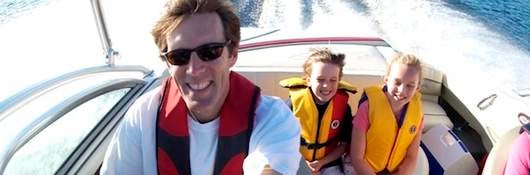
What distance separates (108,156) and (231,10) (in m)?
0.47

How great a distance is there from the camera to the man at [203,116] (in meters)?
1.10

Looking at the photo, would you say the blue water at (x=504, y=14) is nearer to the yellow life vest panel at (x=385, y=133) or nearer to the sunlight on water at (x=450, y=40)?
the sunlight on water at (x=450, y=40)

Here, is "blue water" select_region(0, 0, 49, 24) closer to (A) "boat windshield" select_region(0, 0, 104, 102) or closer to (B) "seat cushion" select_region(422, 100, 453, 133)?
(A) "boat windshield" select_region(0, 0, 104, 102)

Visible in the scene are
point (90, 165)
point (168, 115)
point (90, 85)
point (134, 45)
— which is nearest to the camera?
point (168, 115)

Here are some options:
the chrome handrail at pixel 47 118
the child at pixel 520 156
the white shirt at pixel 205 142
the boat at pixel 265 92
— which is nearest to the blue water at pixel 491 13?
the boat at pixel 265 92

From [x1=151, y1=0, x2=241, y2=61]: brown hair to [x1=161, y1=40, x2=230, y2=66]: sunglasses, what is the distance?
0.04 m

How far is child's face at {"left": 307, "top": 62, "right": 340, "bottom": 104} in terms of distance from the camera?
207cm

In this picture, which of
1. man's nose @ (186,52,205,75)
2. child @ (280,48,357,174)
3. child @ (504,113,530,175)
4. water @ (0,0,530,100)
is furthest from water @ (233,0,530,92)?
man's nose @ (186,52,205,75)

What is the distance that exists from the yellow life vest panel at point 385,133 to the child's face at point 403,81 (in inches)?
3.1

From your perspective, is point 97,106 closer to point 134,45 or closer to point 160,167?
point 160,167

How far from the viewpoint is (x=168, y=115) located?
4.02 feet

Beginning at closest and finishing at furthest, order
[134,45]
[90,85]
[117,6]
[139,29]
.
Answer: [90,85], [134,45], [139,29], [117,6]

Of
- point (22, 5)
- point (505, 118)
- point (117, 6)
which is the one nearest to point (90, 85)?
point (22, 5)

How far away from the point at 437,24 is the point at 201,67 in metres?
4.74
